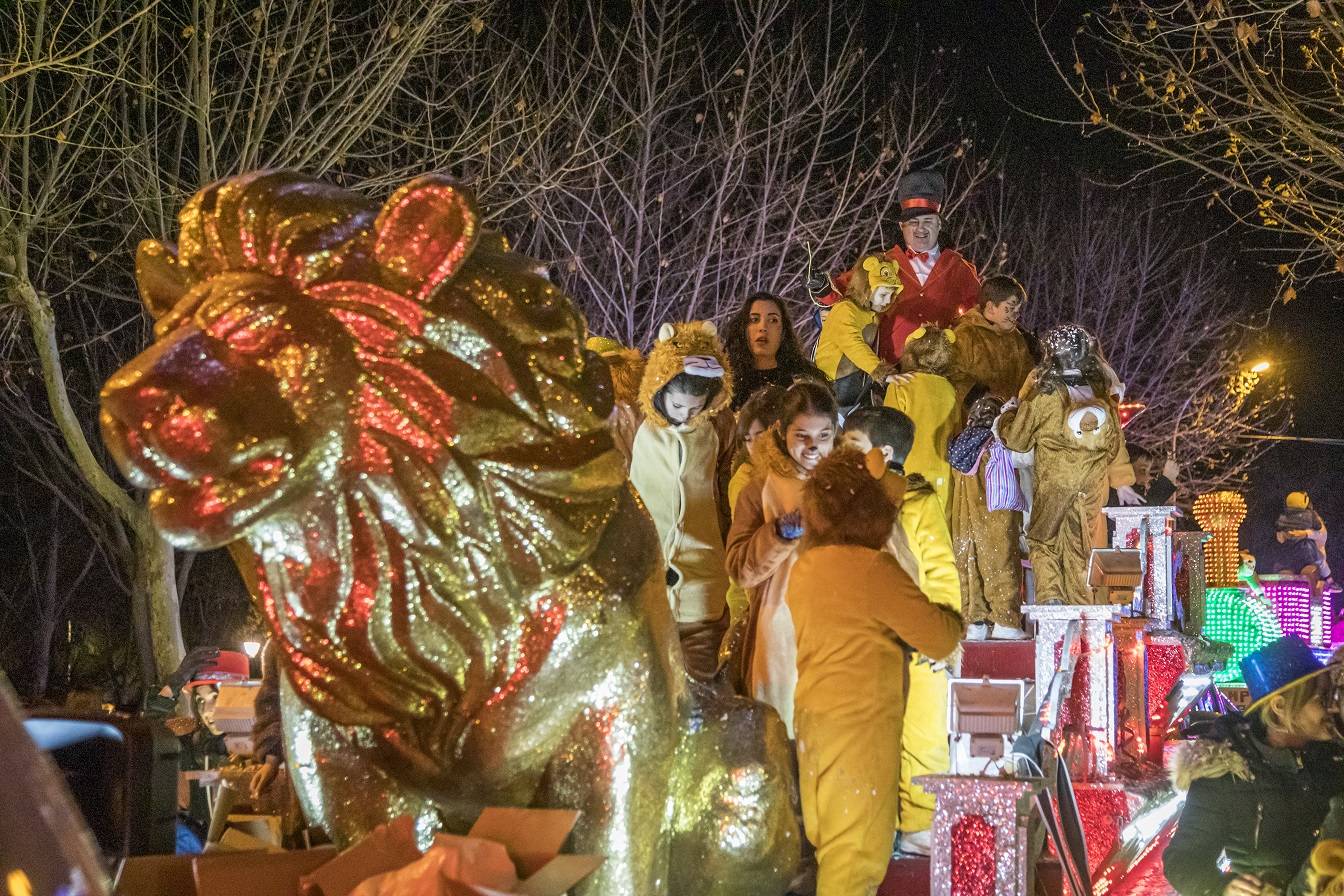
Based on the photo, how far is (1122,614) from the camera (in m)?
7.51

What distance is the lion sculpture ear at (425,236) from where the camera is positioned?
2.31m

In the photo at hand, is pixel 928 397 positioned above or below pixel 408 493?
above

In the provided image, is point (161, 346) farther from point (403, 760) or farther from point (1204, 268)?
point (1204, 268)

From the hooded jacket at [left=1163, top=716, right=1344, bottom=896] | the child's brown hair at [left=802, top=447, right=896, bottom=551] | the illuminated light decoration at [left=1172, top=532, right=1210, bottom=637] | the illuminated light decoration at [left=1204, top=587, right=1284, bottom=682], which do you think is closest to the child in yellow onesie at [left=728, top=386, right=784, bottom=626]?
the child's brown hair at [left=802, top=447, right=896, bottom=551]

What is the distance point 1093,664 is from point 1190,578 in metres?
1.98

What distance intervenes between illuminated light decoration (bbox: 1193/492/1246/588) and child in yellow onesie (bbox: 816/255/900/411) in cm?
630

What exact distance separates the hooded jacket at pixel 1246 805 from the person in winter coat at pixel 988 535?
9.33 feet

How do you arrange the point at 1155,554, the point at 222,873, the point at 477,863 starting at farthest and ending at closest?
the point at 1155,554
the point at 222,873
the point at 477,863

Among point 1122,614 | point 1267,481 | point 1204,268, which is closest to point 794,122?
point 1204,268

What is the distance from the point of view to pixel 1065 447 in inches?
282

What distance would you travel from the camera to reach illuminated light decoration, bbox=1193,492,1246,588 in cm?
1324

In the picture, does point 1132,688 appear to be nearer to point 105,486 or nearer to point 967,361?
point 967,361

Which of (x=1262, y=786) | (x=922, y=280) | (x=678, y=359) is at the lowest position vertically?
(x=1262, y=786)

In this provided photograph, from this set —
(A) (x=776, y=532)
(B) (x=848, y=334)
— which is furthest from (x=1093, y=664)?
(A) (x=776, y=532)
